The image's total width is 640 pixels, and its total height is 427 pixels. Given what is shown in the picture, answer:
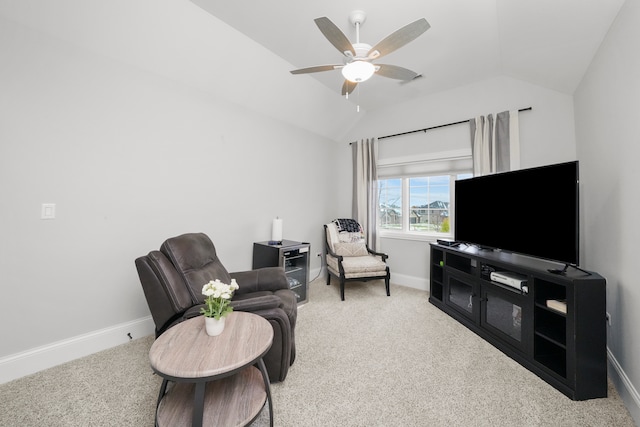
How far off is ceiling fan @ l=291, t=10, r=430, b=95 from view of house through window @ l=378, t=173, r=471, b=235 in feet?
6.48

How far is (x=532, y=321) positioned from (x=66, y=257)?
3667mm

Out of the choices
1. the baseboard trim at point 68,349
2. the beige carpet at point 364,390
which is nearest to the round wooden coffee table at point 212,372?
the beige carpet at point 364,390

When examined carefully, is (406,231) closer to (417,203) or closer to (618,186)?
(417,203)

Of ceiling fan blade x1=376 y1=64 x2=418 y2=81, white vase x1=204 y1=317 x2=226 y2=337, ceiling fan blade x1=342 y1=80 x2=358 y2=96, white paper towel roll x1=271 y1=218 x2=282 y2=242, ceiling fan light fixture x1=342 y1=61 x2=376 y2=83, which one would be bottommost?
white vase x1=204 y1=317 x2=226 y2=337

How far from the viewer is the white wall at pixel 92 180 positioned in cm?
176

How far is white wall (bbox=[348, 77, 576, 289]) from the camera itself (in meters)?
2.74

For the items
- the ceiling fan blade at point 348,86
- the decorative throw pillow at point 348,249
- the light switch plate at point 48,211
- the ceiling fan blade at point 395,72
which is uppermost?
the ceiling fan blade at point 348,86

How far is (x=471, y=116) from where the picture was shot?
3.30 m

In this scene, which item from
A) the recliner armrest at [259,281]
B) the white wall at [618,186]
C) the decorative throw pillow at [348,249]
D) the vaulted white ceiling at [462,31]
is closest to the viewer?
the white wall at [618,186]

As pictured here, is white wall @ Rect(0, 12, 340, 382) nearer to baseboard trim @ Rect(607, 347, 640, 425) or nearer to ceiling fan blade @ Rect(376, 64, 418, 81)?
ceiling fan blade @ Rect(376, 64, 418, 81)

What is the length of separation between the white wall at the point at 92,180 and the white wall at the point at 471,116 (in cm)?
238

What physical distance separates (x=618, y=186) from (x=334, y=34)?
2.21 m

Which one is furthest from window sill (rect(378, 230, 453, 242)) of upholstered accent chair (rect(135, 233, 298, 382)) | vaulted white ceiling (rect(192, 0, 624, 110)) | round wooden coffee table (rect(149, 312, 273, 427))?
round wooden coffee table (rect(149, 312, 273, 427))

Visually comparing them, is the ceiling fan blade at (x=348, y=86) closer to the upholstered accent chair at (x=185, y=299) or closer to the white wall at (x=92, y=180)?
the white wall at (x=92, y=180)
